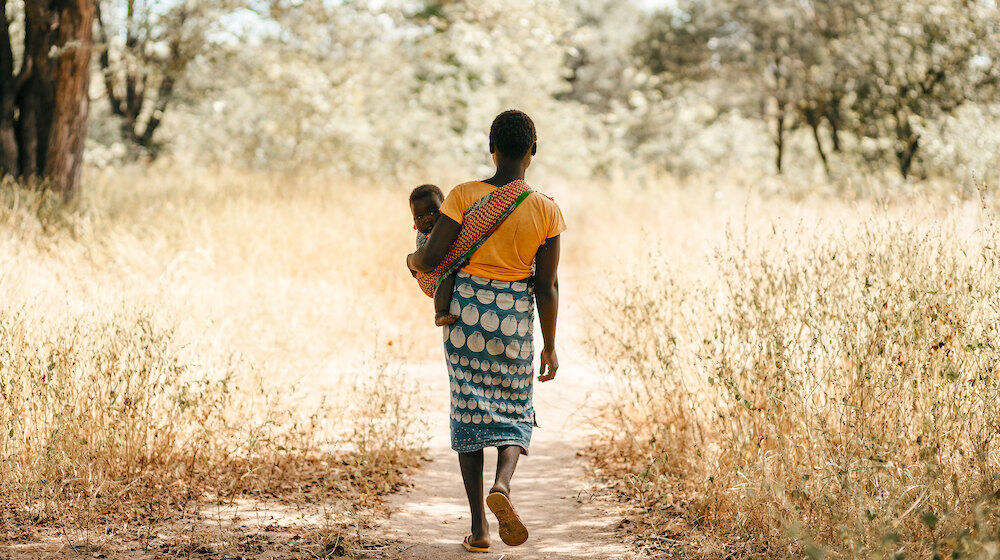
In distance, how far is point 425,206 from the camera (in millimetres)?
3758

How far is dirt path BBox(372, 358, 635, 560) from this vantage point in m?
3.85

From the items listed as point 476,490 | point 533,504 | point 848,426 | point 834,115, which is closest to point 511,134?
point 476,490

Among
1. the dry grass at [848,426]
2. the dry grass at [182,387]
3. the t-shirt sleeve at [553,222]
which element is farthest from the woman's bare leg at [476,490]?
the t-shirt sleeve at [553,222]

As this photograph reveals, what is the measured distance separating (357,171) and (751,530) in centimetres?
1582

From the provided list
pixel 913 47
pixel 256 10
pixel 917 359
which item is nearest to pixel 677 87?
pixel 913 47

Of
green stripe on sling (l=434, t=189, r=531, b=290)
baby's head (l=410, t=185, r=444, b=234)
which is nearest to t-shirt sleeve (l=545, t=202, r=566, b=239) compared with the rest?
green stripe on sling (l=434, t=189, r=531, b=290)

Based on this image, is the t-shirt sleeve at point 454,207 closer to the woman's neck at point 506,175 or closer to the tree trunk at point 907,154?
the woman's neck at point 506,175

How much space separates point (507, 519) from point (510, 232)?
3.89 ft

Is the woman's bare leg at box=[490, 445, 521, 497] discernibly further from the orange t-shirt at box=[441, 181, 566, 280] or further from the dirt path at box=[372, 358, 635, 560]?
the orange t-shirt at box=[441, 181, 566, 280]

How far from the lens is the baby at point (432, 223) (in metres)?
3.63

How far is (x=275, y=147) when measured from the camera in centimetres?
1836

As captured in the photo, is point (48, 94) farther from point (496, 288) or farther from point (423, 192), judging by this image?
point (496, 288)

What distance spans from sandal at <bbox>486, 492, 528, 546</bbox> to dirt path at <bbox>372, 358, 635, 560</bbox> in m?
0.37

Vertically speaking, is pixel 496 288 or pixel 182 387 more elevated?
pixel 496 288
